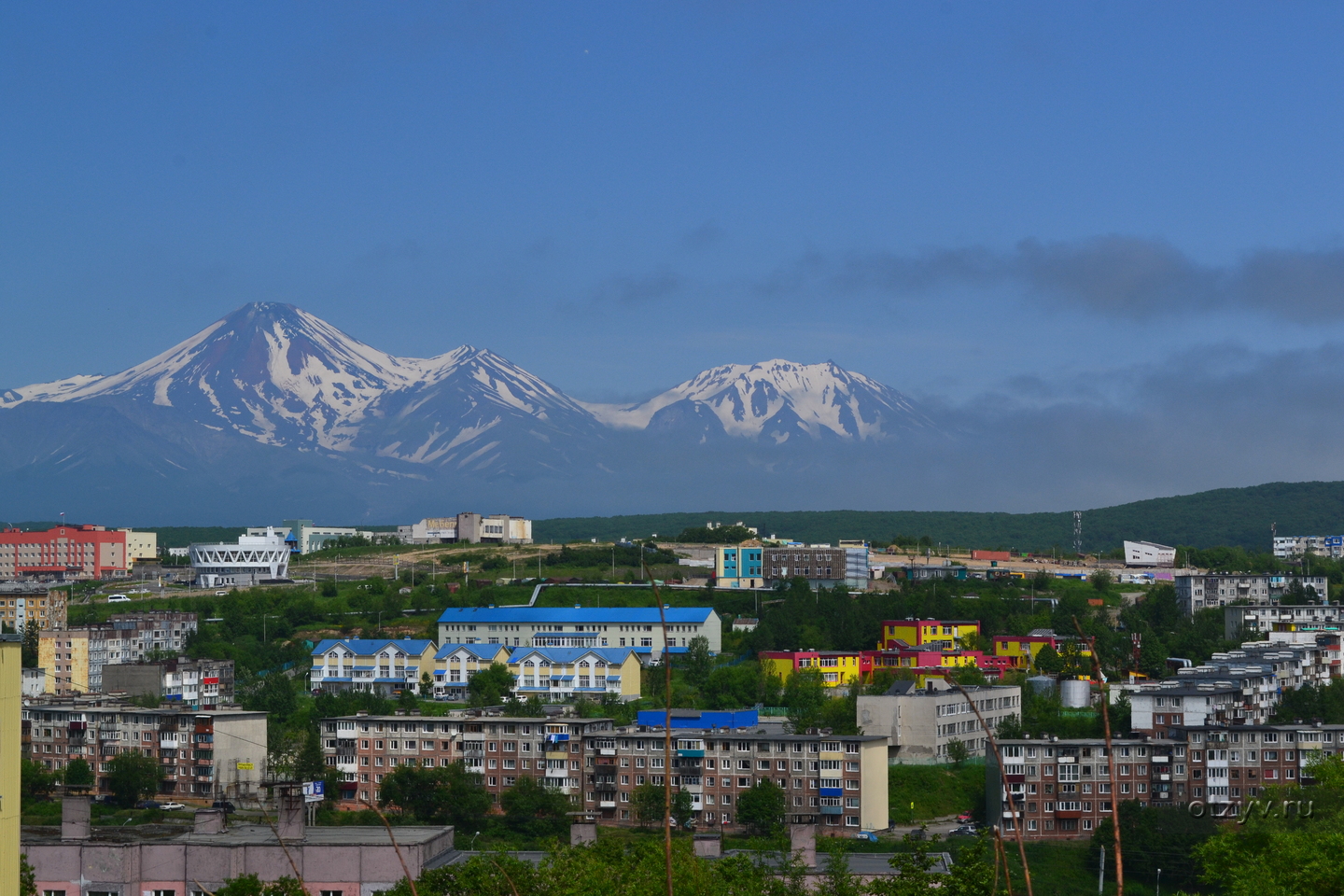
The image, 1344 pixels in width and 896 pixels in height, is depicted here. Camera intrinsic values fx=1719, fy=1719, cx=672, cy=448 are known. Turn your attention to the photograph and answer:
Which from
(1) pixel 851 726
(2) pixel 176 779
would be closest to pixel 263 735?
(2) pixel 176 779

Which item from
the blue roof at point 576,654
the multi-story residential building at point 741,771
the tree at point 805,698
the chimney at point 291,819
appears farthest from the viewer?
the blue roof at point 576,654

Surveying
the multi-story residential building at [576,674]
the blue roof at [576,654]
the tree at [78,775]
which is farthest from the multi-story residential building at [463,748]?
the blue roof at [576,654]

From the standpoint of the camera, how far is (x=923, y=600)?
249 ft

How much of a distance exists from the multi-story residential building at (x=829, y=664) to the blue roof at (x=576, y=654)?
531 cm

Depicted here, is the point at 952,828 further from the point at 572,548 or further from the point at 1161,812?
the point at 572,548

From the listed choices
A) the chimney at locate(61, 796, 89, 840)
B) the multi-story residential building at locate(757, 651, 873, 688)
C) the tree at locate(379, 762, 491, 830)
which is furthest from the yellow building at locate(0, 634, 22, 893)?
the multi-story residential building at locate(757, 651, 873, 688)

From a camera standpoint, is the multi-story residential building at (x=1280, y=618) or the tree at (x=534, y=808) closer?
the tree at (x=534, y=808)

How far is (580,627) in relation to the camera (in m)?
72.1

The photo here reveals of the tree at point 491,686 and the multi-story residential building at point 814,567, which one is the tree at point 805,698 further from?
the multi-story residential building at point 814,567

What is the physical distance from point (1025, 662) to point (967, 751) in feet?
48.8

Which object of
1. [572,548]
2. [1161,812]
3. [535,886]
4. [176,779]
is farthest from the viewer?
[572,548]

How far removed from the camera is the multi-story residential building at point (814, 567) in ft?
292

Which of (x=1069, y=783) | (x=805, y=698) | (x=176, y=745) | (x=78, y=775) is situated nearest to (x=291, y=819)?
(x=176, y=745)

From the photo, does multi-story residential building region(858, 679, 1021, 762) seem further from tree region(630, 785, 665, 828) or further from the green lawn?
tree region(630, 785, 665, 828)
